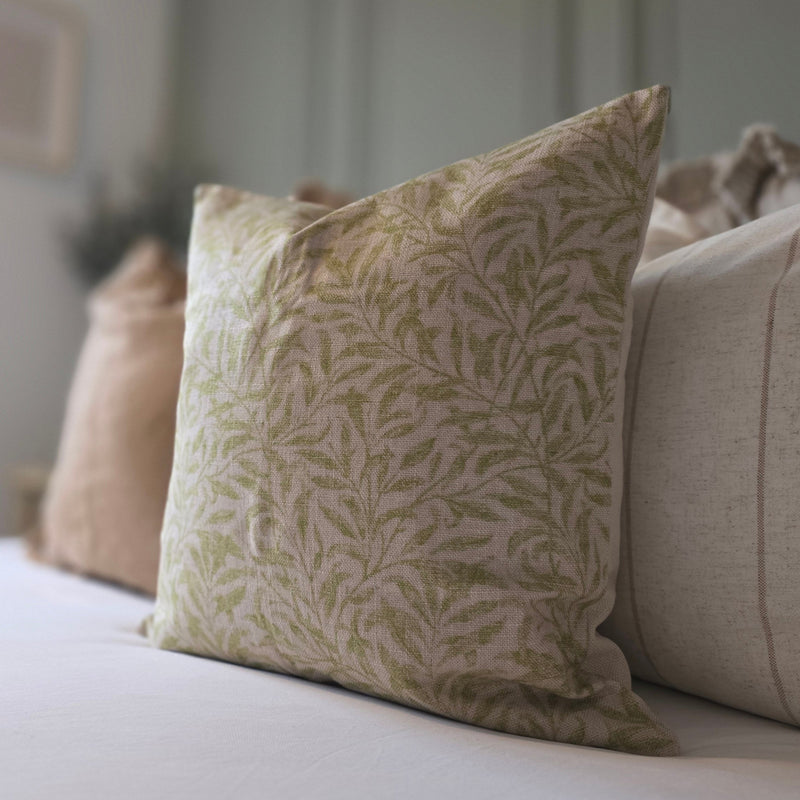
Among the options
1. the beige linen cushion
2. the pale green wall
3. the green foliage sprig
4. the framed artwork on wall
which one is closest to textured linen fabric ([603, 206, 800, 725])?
the beige linen cushion

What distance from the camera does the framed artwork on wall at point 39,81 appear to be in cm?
261

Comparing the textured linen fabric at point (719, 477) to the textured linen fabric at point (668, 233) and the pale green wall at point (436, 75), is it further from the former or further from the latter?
the pale green wall at point (436, 75)

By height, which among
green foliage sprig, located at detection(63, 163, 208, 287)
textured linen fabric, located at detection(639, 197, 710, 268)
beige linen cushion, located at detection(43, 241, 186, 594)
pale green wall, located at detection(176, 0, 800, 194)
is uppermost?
pale green wall, located at detection(176, 0, 800, 194)

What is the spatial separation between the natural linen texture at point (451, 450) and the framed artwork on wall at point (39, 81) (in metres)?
2.35

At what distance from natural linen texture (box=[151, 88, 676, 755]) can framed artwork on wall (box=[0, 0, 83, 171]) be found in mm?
2348

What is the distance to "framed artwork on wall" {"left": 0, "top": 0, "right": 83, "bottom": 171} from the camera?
8.55 ft

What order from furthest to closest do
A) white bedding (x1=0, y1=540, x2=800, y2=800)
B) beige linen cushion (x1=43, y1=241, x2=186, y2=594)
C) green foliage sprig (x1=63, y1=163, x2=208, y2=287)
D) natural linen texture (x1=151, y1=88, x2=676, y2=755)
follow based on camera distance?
green foliage sprig (x1=63, y1=163, x2=208, y2=287) < beige linen cushion (x1=43, y1=241, x2=186, y2=594) < natural linen texture (x1=151, y1=88, x2=676, y2=755) < white bedding (x1=0, y1=540, x2=800, y2=800)

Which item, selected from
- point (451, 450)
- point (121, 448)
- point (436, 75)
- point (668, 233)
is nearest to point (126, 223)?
point (436, 75)

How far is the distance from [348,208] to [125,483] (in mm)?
521

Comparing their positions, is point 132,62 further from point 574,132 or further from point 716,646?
point 716,646

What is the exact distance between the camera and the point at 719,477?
60cm

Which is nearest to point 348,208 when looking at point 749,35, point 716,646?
point 716,646

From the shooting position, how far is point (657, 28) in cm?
155

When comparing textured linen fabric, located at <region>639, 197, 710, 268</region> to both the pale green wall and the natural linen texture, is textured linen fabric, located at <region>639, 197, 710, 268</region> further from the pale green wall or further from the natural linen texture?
the pale green wall
